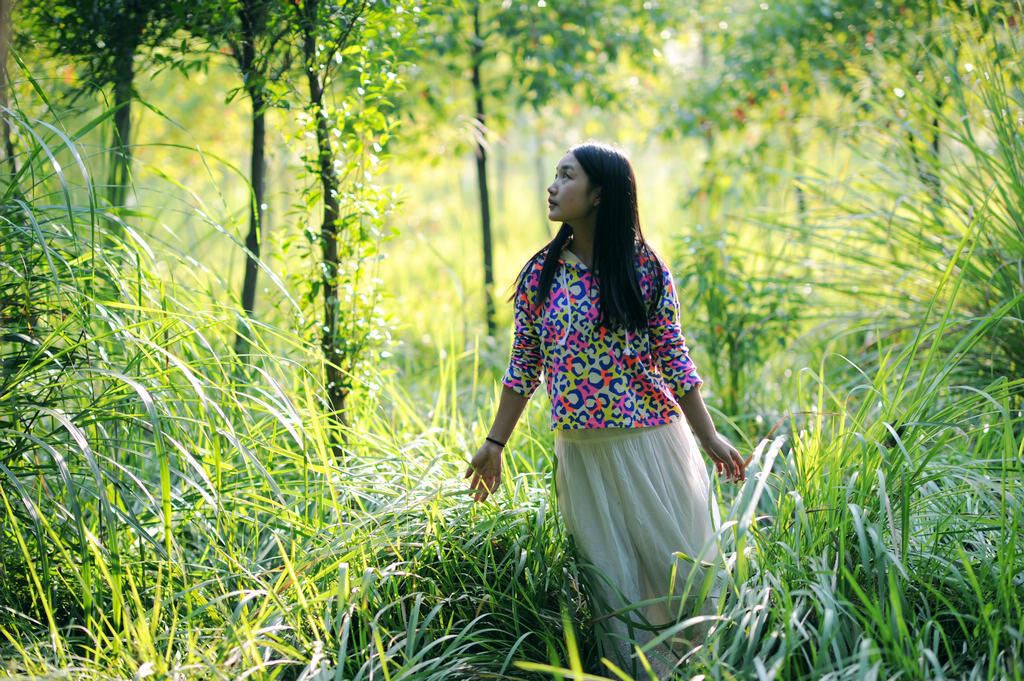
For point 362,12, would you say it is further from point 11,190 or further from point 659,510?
point 659,510

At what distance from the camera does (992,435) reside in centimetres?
258

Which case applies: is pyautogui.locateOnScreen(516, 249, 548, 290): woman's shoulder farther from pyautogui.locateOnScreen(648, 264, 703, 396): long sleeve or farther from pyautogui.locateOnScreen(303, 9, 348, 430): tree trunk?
pyautogui.locateOnScreen(303, 9, 348, 430): tree trunk

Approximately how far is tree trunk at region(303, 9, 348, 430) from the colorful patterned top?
0.76 meters

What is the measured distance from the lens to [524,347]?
223 cm

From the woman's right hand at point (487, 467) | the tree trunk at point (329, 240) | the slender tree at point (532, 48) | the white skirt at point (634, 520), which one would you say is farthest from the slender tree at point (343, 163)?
the slender tree at point (532, 48)

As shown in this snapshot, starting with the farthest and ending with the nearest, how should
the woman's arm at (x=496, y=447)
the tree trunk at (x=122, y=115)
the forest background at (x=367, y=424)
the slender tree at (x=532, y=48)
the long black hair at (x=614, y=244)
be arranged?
the slender tree at (x=532, y=48) → the tree trunk at (x=122, y=115) → the woman's arm at (x=496, y=447) → the long black hair at (x=614, y=244) → the forest background at (x=367, y=424)

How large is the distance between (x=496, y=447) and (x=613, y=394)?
1.09 feet

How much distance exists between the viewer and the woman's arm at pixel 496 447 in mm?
2207

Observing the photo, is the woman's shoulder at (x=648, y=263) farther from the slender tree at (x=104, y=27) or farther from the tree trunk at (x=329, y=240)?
the slender tree at (x=104, y=27)

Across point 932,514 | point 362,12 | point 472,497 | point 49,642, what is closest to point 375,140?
point 362,12

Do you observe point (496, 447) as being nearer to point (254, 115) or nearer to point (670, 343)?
point (670, 343)

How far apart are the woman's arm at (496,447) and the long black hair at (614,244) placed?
0.26m

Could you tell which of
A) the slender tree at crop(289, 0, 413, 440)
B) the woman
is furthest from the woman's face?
the slender tree at crop(289, 0, 413, 440)

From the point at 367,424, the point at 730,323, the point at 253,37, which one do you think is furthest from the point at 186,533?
the point at 730,323
